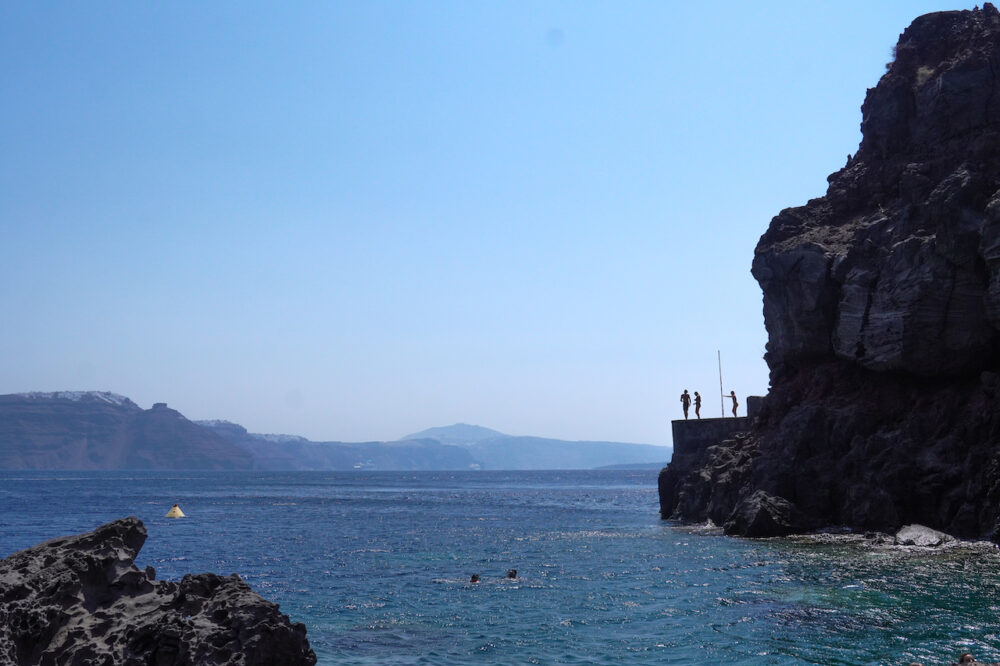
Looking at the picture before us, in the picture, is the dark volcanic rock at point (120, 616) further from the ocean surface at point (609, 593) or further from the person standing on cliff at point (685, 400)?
the person standing on cliff at point (685, 400)

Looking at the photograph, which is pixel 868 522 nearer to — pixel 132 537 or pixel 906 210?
pixel 906 210

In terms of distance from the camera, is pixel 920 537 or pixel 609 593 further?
pixel 920 537

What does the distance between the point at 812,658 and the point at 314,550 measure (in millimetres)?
32544

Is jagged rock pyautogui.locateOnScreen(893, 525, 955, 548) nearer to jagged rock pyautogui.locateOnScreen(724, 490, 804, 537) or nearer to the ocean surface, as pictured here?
the ocean surface

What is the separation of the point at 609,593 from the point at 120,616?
64.9ft

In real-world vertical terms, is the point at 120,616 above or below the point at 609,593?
above

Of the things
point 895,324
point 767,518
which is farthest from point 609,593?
point 895,324

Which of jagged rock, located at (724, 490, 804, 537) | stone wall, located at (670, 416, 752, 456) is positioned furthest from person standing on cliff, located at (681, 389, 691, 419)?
jagged rock, located at (724, 490, 804, 537)

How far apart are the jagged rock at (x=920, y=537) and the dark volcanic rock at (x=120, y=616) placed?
31162 millimetres

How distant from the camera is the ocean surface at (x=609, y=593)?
72.9 ft

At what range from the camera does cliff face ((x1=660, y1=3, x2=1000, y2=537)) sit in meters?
41.0

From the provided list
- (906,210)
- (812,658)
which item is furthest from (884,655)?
(906,210)

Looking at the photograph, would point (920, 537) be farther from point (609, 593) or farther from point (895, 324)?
point (609, 593)

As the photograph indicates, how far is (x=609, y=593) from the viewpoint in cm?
3098
